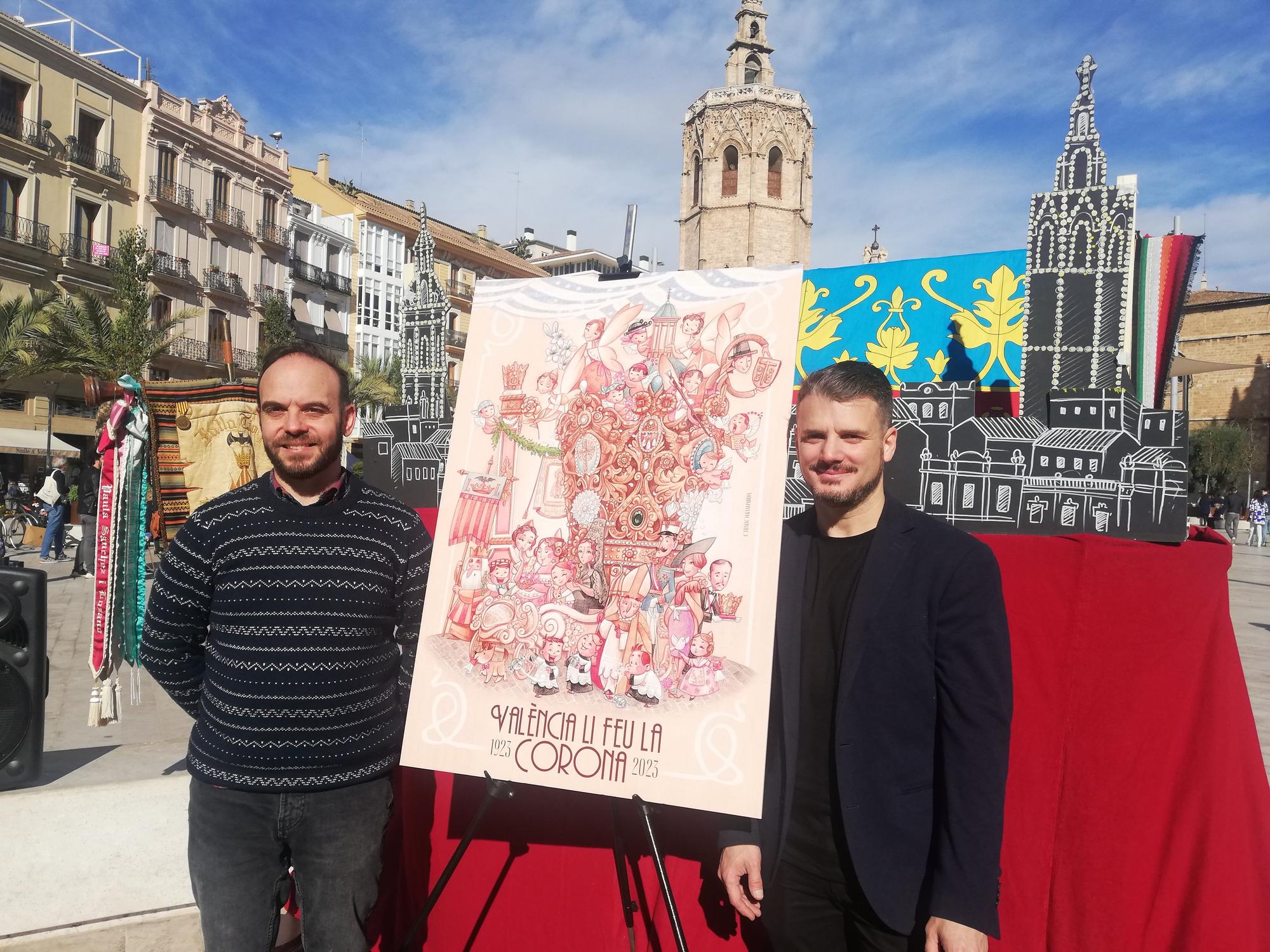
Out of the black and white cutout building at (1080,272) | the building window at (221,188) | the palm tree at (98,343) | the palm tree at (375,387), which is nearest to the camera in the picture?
the black and white cutout building at (1080,272)

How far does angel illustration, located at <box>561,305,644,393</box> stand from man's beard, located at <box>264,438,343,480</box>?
0.62 metres

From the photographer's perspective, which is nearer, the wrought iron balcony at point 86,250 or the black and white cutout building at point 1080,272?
the black and white cutout building at point 1080,272

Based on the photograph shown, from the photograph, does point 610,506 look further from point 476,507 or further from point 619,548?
point 476,507

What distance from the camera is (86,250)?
79.9 feet

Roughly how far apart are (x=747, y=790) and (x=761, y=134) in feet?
114

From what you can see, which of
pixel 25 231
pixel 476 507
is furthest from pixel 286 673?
pixel 25 231

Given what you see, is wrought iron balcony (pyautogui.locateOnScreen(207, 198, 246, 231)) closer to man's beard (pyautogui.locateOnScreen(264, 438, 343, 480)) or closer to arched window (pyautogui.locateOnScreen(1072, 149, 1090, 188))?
arched window (pyautogui.locateOnScreen(1072, 149, 1090, 188))

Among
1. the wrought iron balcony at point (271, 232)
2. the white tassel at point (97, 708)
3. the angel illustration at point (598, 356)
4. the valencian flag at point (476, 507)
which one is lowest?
the white tassel at point (97, 708)

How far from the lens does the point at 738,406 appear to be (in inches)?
76.0

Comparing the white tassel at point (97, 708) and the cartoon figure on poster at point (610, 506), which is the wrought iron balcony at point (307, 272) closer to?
the white tassel at point (97, 708)

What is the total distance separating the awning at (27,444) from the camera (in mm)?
20953

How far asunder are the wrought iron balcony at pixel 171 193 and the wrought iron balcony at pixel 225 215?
0.56m

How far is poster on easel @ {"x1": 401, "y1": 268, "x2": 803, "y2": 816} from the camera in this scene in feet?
5.89

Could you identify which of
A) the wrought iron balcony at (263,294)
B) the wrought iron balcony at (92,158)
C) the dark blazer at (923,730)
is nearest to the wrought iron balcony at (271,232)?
the wrought iron balcony at (263,294)
